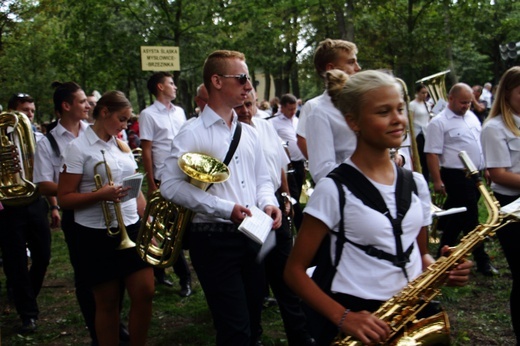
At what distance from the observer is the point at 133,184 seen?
4621 millimetres

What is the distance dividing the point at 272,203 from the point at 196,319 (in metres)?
2.58

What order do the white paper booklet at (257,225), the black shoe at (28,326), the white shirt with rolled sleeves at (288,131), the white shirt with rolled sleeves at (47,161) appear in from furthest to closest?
1. the white shirt with rolled sleeves at (288,131)
2. the black shoe at (28,326)
3. the white shirt with rolled sleeves at (47,161)
4. the white paper booklet at (257,225)

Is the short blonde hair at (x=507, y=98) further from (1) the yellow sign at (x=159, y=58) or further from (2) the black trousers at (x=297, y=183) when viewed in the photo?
(1) the yellow sign at (x=159, y=58)

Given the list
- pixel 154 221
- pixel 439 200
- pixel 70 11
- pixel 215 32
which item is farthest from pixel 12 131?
pixel 70 11

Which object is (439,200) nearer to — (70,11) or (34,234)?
(34,234)

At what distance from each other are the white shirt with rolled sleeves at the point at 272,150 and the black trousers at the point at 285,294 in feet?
1.29

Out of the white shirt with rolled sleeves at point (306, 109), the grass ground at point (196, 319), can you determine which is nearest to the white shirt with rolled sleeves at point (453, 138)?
the grass ground at point (196, 319)

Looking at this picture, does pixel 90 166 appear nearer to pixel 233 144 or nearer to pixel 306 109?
pixel 233 144

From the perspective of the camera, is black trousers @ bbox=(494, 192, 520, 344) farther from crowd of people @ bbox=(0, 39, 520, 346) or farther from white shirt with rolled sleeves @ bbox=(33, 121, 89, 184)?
white shirt with rolled sleeves @ bbox=(33, 121, 89, 184)

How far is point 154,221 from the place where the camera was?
4.55 metres

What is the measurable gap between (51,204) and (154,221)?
2.64 metres

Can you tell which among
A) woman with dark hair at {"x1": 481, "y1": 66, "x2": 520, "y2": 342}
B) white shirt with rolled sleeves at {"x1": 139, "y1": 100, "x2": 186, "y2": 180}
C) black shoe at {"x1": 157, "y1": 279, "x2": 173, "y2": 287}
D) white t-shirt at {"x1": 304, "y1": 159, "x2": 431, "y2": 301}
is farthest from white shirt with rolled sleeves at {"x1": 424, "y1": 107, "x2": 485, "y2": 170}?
white t-shirt at {"x1": 304, "y1": 159, "x2": 431, "y2": 301}

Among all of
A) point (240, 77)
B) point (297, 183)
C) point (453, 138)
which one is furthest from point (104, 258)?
point (297, 183)

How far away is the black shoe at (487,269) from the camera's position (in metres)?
7.14
